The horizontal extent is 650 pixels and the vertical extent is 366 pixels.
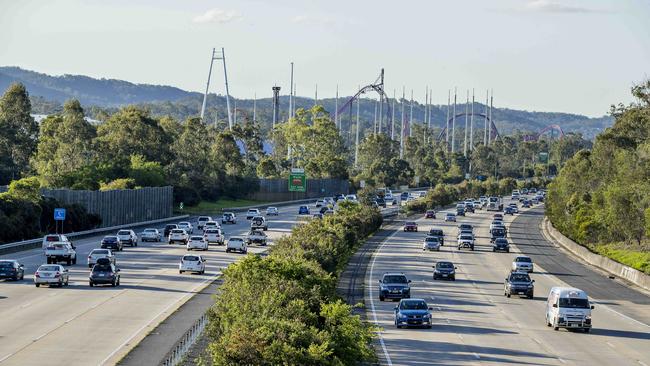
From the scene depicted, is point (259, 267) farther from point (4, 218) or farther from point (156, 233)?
point (156, 233)

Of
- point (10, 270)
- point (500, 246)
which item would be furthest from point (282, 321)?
point (500, 246)

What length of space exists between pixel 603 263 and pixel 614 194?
18.4m

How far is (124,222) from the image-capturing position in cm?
11781

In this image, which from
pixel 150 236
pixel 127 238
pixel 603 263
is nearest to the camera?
pixel 603 263

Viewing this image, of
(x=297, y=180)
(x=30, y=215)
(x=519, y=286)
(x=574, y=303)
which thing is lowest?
(x=519, y=286)

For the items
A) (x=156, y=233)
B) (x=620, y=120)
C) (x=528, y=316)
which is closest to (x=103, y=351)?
(x=528, y=316)

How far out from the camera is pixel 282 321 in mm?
25469

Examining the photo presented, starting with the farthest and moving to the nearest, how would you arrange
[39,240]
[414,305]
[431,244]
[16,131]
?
[16,131] < [431,244] < [39,240] < [414,305]

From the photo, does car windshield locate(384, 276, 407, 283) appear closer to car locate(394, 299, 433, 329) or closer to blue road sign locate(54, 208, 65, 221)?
car locate(394, 299, 433, 329)

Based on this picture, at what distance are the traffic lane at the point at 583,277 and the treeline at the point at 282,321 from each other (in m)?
22.7

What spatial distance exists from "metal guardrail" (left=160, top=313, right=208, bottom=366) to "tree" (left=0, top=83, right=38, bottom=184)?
103 metres

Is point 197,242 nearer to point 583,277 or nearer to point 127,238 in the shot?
point 127,238

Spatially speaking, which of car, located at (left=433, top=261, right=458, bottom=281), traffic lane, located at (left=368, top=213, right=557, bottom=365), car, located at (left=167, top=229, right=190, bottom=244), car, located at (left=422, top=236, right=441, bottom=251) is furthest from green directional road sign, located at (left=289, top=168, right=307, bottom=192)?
car, located at (left=433, top=261, right=458, bottom=281)

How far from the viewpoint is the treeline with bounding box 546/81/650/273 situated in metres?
105
